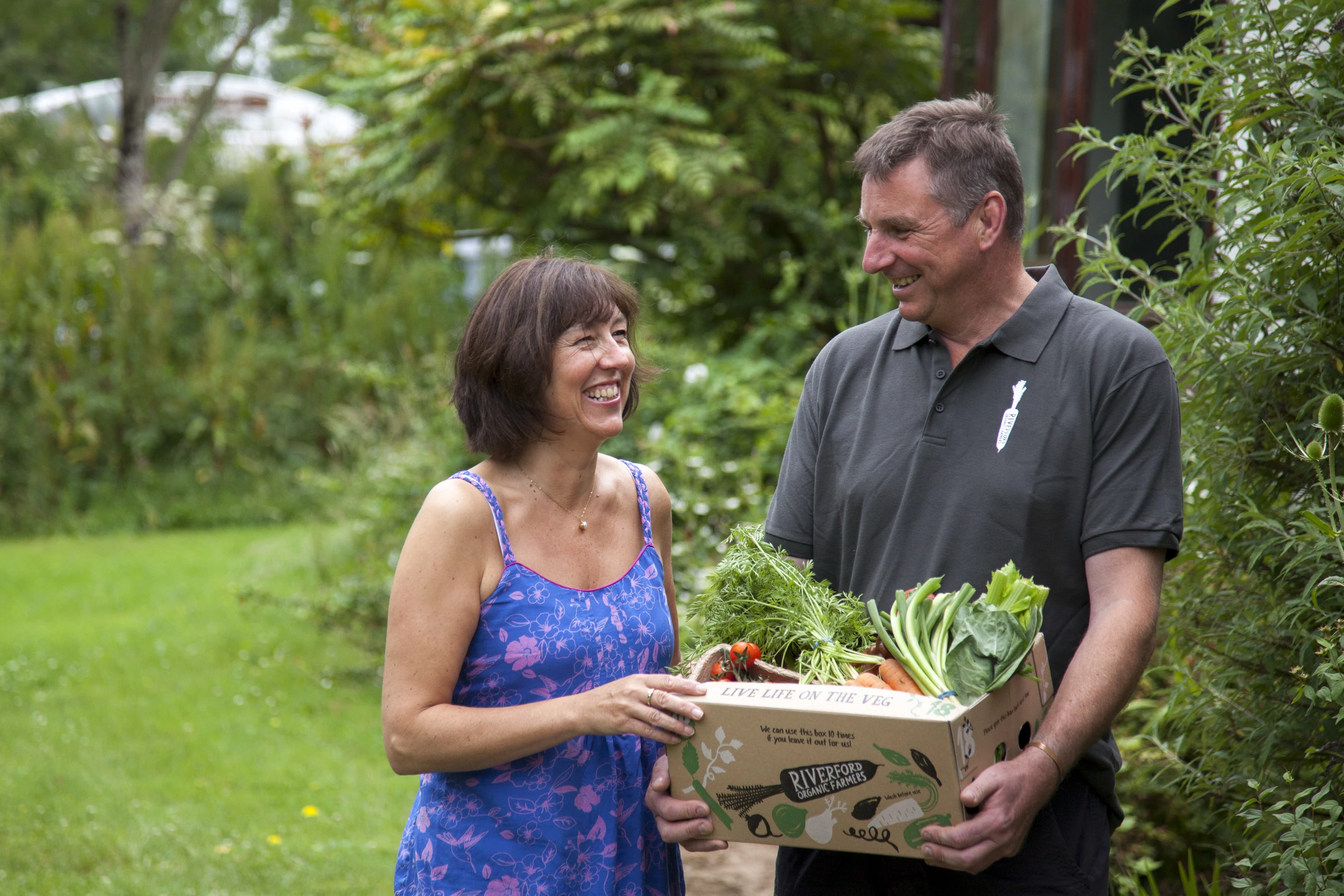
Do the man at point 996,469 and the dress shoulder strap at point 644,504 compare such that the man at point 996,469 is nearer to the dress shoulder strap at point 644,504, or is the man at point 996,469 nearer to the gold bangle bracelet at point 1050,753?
the gold bangle bracelet at point 1050,753

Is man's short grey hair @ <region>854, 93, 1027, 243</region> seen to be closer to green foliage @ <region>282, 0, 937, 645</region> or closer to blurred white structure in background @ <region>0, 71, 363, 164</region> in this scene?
green foliage @ <region>282, 0, 937, 645</region>

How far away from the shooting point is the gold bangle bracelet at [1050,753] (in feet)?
6.52

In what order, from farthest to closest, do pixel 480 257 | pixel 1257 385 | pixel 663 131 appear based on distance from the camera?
pixel 480 257 < pixel 663 131 < pixel 1257 385

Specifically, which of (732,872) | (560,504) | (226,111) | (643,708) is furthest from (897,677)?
(226,111)

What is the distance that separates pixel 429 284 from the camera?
507 inches

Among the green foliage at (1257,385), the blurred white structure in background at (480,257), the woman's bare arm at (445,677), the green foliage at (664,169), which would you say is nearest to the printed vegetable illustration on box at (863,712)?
the woman's bare arm at (445,677)

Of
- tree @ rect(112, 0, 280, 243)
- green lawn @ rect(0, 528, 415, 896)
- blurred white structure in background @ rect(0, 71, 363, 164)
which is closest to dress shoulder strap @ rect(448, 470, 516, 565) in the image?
green lawn @ rect(0, 528, 415, 896)

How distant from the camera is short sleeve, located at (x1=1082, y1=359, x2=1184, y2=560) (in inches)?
82.6

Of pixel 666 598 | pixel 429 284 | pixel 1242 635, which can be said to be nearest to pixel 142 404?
pixel 429 284

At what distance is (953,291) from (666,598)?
2.98 ft

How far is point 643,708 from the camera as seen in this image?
1.96 m

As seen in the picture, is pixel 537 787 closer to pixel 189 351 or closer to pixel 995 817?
pixel 995 817

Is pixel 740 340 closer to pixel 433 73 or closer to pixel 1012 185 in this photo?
pixel 433 73

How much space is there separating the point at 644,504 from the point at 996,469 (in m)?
0.78
